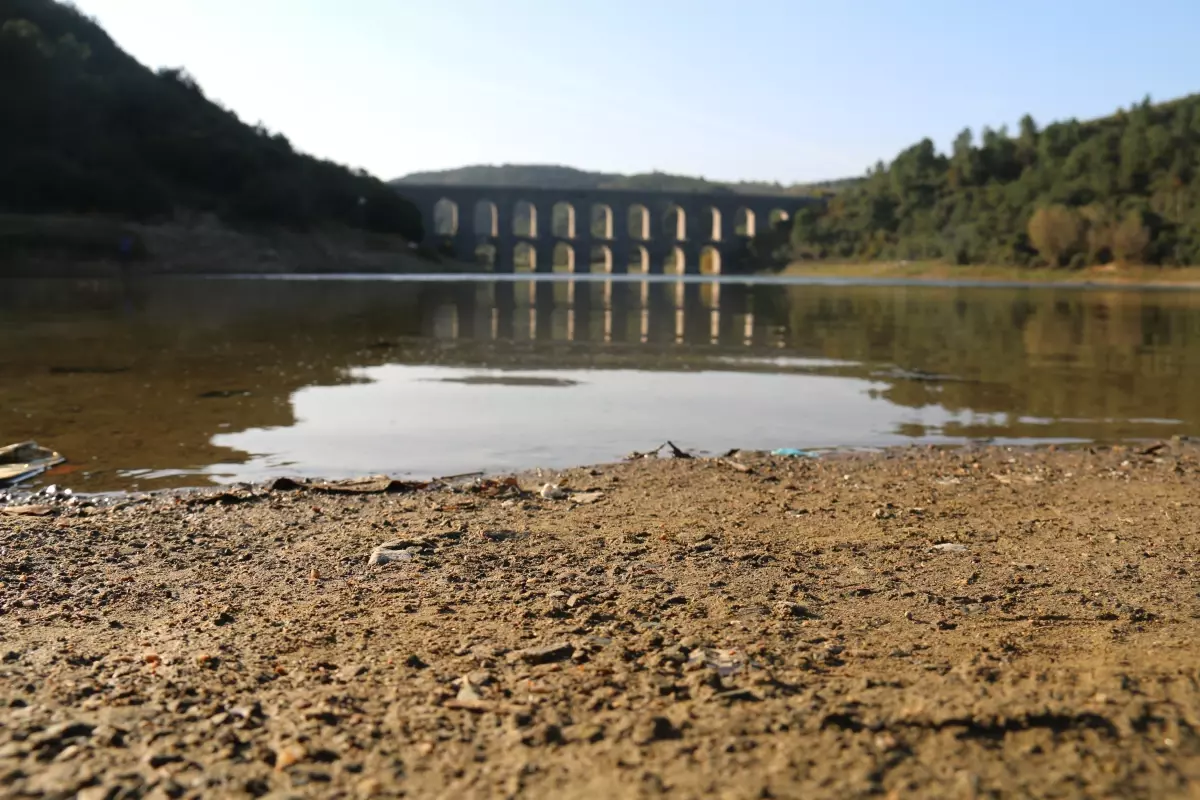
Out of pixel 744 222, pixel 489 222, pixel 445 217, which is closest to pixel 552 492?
pixel 489 222

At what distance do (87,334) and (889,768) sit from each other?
2024 centimetres

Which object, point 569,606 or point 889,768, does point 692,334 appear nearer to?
point 569,606

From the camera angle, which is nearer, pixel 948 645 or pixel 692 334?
pixel 948 645

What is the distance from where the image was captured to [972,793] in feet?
8.42

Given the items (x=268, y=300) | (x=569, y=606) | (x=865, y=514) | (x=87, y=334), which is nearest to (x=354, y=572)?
(x=569, y=606)

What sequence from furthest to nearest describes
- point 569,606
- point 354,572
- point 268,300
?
point 268,300 < point 354,572 < point 569,606

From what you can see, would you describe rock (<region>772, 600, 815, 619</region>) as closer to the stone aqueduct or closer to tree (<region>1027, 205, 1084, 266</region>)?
tree (<region>1027, 205, 1084, 266</region>)

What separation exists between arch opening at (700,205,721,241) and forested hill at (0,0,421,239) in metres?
58.1

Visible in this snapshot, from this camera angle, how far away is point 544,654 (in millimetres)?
3641

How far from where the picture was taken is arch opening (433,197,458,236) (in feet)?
493

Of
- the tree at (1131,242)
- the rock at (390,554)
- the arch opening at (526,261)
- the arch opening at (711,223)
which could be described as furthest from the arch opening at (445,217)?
the rock at (390,554)

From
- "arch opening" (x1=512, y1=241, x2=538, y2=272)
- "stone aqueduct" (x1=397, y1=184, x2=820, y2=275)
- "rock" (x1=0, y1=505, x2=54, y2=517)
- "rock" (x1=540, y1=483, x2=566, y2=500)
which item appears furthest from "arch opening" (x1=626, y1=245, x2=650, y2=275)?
"rock" (x1=0, y1=505, x2=54, y2=517)

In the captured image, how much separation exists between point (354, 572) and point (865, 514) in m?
3.02

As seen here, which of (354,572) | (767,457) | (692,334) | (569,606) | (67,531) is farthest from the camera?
(692,334)
